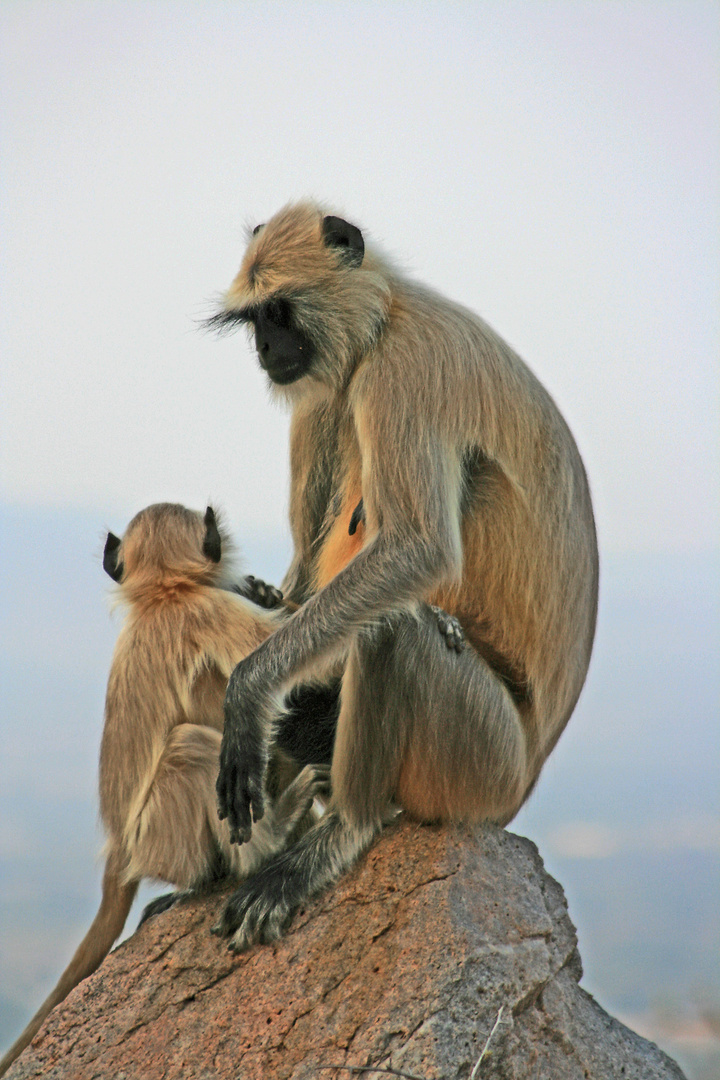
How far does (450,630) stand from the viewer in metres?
3.26

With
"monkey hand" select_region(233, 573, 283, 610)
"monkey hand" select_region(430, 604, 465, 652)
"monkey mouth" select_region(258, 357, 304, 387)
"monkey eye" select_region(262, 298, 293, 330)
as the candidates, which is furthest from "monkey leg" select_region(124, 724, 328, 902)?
"monkey eye" select_region(262, 298, 293, 330)

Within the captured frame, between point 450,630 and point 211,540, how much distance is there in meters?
0.91

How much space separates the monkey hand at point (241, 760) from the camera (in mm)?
3086

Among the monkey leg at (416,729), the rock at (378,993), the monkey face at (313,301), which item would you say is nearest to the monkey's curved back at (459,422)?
the monkey face at (313,301)

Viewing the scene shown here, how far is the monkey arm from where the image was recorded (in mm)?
3150

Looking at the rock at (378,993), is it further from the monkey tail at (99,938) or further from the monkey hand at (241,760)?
the monkey hand at (241,760)

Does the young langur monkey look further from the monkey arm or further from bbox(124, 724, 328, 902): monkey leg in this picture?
the monkey arm

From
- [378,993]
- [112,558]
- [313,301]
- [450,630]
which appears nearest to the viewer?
[378,993]

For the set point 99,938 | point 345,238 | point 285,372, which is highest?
point 345,238

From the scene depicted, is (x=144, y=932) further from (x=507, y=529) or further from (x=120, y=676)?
(x=507, y=529)

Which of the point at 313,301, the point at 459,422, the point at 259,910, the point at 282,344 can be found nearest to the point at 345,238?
the point at 313,301

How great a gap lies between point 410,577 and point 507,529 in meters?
0.49

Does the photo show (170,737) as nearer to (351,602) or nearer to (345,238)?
(351,602)

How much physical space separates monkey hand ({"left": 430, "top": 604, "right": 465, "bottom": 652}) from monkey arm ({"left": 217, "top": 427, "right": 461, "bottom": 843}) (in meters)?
0.10
